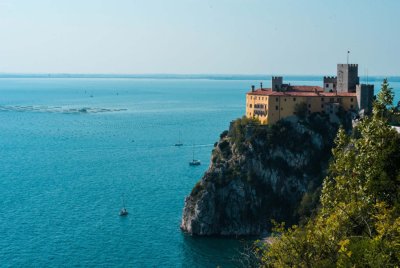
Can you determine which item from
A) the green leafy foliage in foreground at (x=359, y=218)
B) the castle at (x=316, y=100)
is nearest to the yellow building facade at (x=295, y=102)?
the castle at (x=316, y=100)

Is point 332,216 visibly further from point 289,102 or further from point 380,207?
point 289,102

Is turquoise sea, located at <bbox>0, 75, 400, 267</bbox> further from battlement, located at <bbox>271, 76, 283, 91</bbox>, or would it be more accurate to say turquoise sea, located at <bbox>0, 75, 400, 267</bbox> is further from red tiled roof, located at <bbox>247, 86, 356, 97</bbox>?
battlement, located at <bbox>271, 76, 283, 91</bbox>

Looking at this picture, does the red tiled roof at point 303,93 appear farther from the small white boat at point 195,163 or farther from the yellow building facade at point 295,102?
the small white boat at point 195,163

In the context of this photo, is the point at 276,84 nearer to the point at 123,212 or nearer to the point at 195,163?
the point at 123,212

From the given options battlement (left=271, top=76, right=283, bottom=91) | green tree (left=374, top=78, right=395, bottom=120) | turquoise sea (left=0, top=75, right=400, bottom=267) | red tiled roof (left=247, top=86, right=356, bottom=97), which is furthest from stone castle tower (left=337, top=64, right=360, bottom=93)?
green tree (left=374, top=78, right=395, bottom=120)

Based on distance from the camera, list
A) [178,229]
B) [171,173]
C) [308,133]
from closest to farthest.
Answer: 1. [178,229]
2. [308,133]
3. [171,173]

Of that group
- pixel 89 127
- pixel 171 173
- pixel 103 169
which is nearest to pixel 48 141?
pixel 89 127
